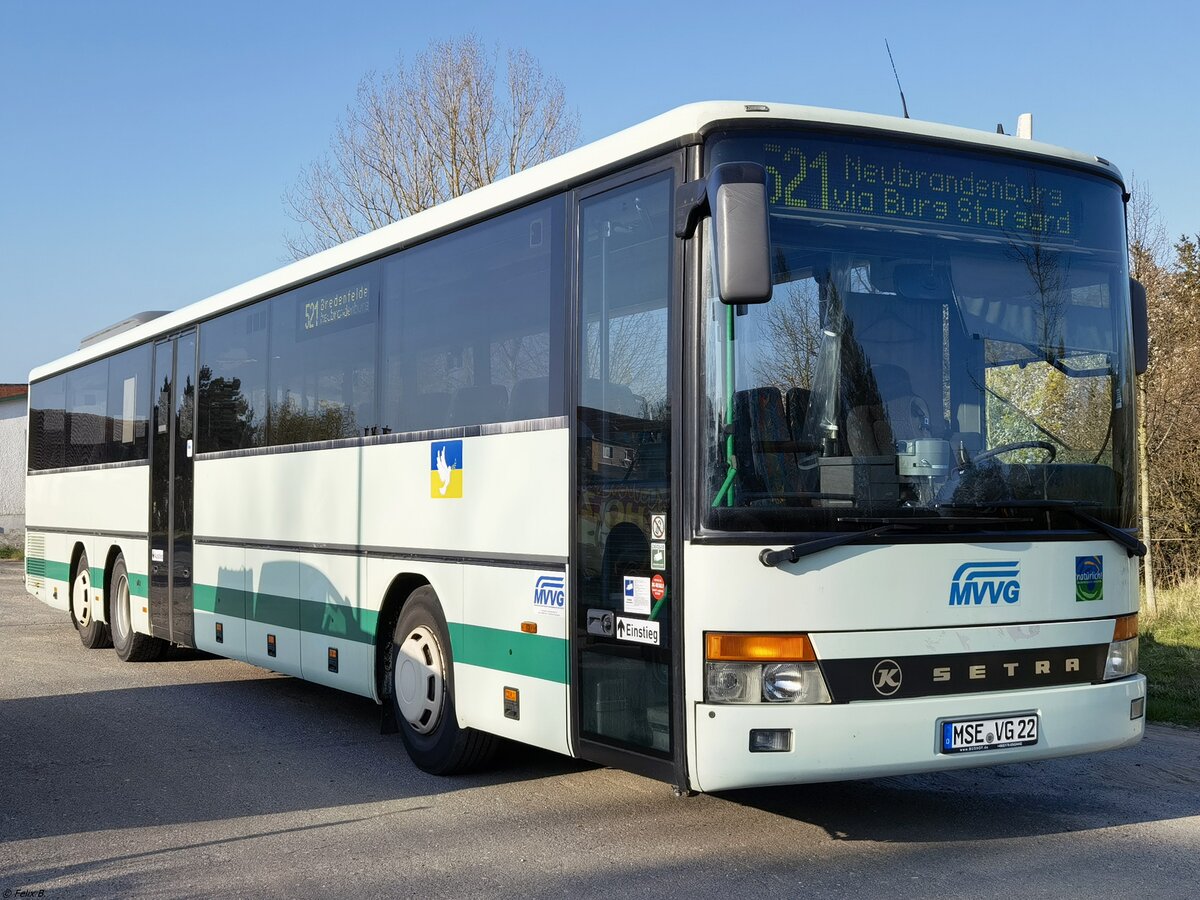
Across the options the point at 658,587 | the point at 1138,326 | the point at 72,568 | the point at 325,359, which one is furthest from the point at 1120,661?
the point at 72,568

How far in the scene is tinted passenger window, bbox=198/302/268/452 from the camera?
11.1 m

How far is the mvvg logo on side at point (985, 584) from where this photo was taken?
613 cm

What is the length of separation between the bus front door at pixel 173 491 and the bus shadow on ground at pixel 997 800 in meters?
6.63

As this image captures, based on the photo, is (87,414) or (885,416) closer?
(885,416)

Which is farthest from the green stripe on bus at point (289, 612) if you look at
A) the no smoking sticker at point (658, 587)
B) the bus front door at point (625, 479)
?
the no smoking sticker at point (658, 587)

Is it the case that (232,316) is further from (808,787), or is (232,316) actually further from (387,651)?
(808,787)

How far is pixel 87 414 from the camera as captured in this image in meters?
15.6

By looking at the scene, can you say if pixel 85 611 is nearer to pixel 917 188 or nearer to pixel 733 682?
pixel 733 682

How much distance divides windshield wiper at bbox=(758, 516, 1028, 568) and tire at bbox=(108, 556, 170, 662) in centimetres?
955

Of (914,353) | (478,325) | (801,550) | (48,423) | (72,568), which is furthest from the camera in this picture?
(48,423)

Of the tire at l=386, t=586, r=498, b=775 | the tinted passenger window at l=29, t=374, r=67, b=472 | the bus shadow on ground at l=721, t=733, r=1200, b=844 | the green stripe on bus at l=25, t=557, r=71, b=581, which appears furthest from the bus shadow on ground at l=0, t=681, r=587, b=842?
the tinted passenger window at l=29, t=374, r=67, b=472

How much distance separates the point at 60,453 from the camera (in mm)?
16375

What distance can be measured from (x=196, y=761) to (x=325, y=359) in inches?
115

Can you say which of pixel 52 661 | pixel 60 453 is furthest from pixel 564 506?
pixel 60 453
